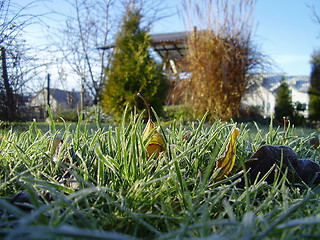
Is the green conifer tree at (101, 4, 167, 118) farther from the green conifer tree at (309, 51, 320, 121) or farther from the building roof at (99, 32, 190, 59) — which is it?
the green conifer tree at (309, 51, 320, 121)

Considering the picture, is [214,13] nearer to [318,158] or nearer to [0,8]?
[0,8]

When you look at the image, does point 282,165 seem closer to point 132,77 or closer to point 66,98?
point 132,77

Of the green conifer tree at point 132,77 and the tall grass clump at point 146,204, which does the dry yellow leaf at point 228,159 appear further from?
the green conifer tree at point 132,77

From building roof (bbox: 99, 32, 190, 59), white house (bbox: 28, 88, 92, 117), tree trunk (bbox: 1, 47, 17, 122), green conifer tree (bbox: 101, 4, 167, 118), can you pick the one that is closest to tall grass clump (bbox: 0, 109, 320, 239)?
tree trunk (bbox: 1, 47, 17, 122)

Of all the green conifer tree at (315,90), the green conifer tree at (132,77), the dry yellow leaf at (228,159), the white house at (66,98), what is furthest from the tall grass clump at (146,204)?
the green conifer tree at (315,90)

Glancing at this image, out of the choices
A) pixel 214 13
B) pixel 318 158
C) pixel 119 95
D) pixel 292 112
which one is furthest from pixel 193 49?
pixel 318 158
